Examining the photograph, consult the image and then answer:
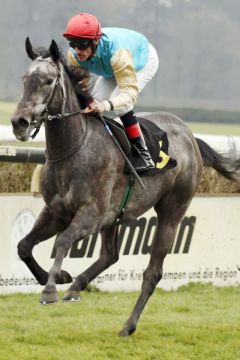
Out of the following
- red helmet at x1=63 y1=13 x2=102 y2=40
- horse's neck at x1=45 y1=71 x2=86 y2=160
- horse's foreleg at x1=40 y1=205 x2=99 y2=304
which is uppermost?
red helmet at x1=63 y1=13 x2=102 y2=40

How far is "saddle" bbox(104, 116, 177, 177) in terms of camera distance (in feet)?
19.6

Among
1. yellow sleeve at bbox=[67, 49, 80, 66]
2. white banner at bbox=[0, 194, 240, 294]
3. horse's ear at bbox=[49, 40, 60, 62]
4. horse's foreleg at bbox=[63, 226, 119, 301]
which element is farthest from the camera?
white banner at bbox=[0, 194, 240, 294]

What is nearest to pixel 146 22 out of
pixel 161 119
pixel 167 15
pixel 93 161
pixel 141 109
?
pixel 167 15

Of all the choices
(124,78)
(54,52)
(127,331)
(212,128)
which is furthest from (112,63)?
(212,128)

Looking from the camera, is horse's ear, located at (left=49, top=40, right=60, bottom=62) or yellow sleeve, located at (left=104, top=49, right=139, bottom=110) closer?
horse's ear, located at (left=49, top=40, right=60, bottom=62)

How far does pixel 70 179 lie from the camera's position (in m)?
5.65

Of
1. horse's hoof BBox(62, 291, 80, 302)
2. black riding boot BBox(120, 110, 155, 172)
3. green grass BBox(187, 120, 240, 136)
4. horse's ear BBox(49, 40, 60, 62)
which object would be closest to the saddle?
black riding boot BBox(120, 110, 155, 172)

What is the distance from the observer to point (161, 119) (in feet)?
22.1

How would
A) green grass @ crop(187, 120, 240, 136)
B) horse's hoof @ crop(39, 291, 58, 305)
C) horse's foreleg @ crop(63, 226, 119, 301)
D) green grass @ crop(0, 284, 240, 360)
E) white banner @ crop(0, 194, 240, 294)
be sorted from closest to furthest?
horse's hoof @ crop(39, 291, 58, 305) → green grass @ crop(0, 284, 240, 360) → horse's foreleg @ crop(63, 226, 119, 301) → white banner @ crop(0, 194, 240, 294) → green grass @ crop(187, 120, 240, 136)

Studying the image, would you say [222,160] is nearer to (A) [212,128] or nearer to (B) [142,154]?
(B) [142,154]

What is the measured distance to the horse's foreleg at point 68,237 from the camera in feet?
17.3

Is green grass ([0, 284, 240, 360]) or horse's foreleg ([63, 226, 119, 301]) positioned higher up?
horse's foreleg ([63, 226, 119, 301])

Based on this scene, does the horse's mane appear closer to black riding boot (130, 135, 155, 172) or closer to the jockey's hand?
the jockey's hand

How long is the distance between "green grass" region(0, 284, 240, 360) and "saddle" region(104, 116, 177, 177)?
110 centimetres
